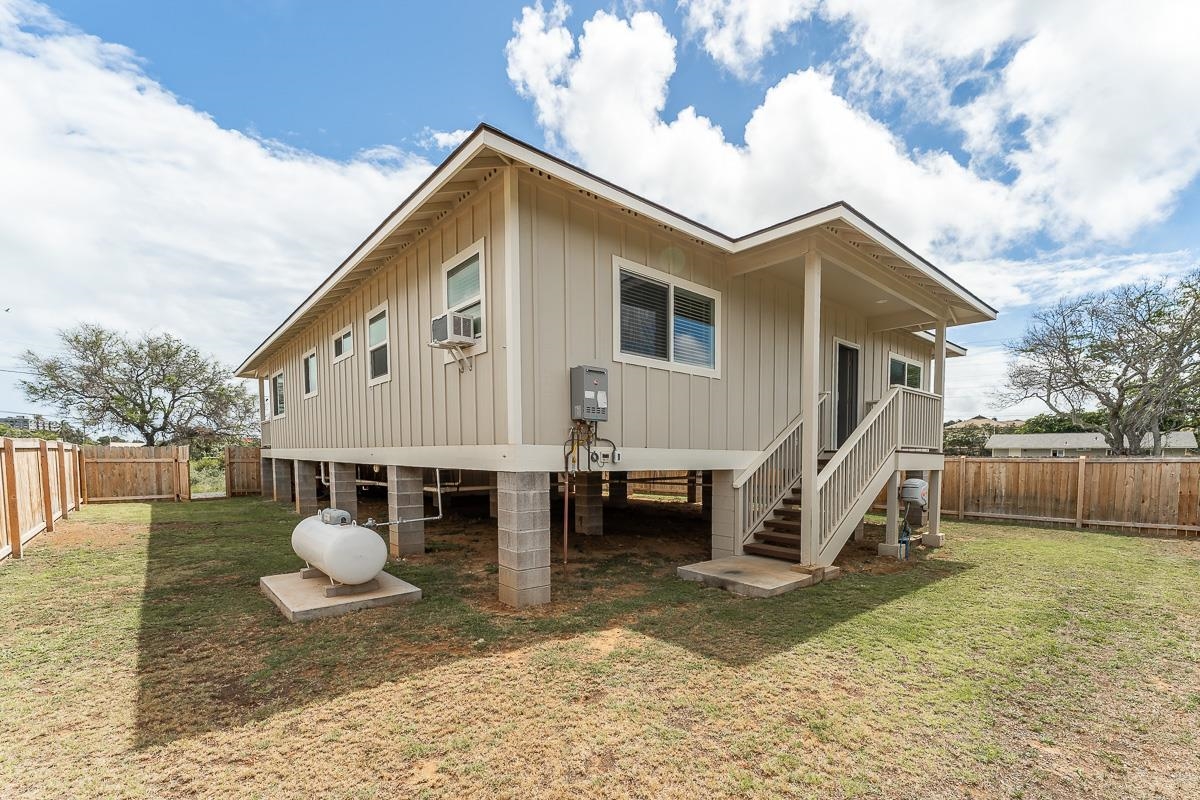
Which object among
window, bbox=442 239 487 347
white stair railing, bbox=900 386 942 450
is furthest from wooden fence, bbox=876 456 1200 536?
window, bbox=442 239 487 347

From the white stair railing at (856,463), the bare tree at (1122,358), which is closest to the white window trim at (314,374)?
the white stair railing at (856,463)

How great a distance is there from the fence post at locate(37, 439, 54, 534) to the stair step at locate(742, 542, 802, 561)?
11908 mm

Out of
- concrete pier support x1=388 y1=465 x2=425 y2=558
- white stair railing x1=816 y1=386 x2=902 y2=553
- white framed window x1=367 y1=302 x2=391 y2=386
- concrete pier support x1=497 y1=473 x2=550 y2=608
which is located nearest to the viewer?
concrete pier support x1=497 y1=473 x2=550 y2=608

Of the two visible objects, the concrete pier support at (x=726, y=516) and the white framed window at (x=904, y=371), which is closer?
the concrete pier support at (x=726, y=516)

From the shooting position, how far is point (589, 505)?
8.66 metres

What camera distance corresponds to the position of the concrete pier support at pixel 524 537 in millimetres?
4680

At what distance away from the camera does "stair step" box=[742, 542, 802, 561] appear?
6.05m

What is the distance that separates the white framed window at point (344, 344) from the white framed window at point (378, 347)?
0.85 meters

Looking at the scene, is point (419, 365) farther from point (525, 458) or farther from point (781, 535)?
point (781, 535)

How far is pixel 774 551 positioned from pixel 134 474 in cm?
1797

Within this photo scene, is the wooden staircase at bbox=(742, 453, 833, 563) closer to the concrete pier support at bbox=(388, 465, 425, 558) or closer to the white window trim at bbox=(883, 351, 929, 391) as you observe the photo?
the white window trim at bbox=(883, 351, 929, 391)

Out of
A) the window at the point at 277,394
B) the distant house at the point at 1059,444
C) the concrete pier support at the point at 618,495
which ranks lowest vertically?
the distant house at the point at 1059,444

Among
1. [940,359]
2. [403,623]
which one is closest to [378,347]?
[403,623]

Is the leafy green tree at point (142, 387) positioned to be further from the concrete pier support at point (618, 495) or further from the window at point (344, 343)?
the concrete pier support at point (618, 495)
